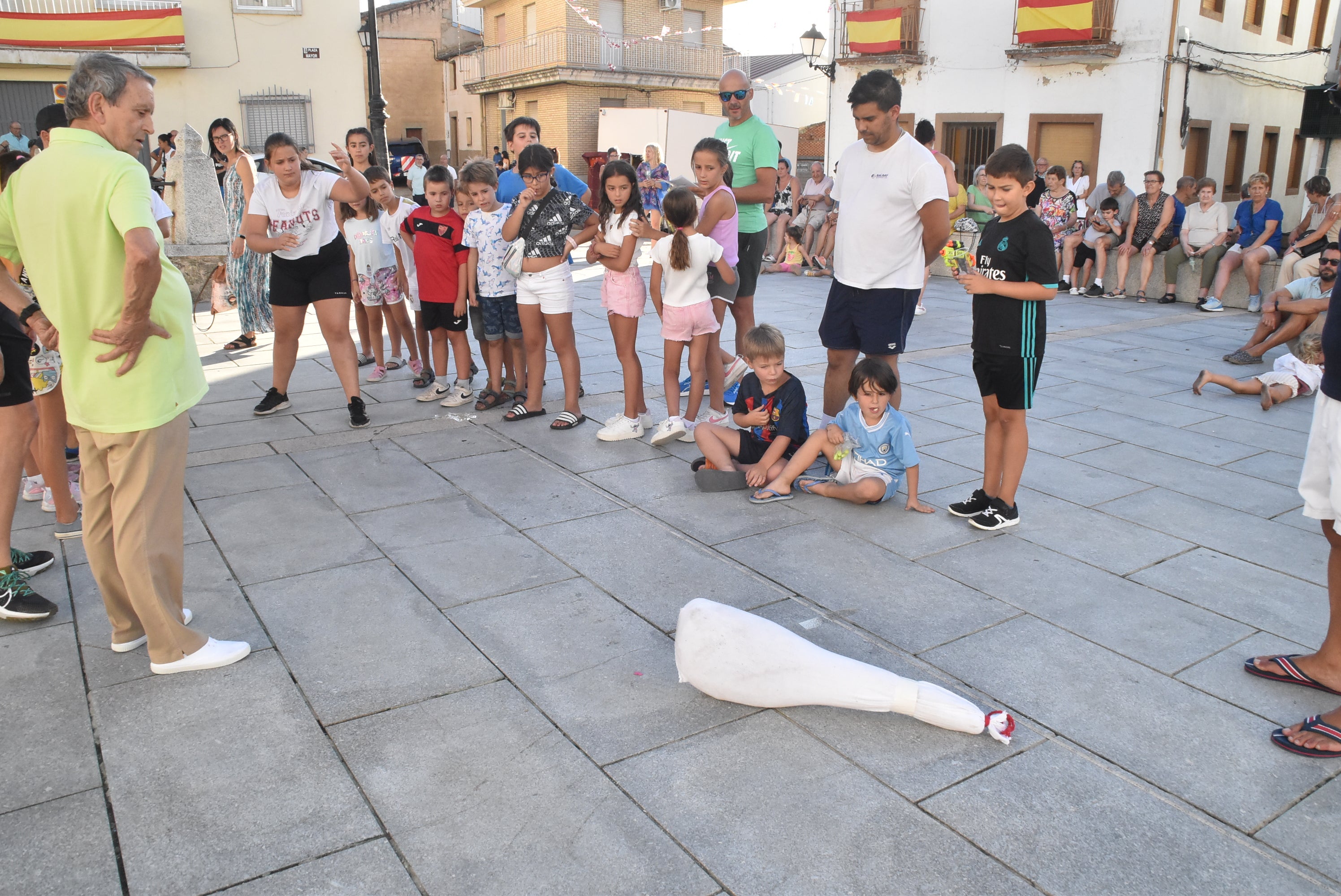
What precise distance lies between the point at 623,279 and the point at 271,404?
241 cm

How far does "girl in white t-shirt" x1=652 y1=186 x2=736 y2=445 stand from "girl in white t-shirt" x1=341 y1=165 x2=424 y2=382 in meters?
2.30

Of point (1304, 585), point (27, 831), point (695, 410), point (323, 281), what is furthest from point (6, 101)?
point (1304, 585)

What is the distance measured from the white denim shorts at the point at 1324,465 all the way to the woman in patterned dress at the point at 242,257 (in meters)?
6.34

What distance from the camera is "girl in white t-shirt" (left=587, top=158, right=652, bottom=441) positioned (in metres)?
5.52

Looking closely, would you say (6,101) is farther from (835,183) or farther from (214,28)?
(835,183)

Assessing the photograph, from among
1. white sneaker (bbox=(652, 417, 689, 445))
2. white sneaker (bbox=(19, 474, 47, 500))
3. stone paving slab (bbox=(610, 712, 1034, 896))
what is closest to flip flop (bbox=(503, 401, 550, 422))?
white sneaker (bbox=(652, 417, 689, 445))

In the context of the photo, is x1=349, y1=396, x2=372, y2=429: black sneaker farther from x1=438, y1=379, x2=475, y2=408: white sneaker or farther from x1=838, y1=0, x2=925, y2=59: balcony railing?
Answer: x1=838, y1=0, x2=925, y2=59: balcony railing

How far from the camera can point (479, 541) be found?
4.21m

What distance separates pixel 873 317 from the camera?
484 cm

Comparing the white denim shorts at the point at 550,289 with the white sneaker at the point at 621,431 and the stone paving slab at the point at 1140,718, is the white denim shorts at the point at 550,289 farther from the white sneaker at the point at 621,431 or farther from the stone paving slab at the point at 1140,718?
the stone paving slab at the point at 1140,718

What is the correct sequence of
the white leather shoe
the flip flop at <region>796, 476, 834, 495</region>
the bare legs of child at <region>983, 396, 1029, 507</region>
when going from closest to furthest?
the white leather shoe
the bare legs of child at <region>983, 396, 1029, 507</region>
the flip flop at <region>796, 476, 834, 495</region>

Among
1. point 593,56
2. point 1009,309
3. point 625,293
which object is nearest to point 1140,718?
point 1009,309

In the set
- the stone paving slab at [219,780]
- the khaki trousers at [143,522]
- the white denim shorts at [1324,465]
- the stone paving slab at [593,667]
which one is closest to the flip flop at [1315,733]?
the white denim shorts at [1324,465]

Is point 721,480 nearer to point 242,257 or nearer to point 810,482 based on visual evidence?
point 810,482
